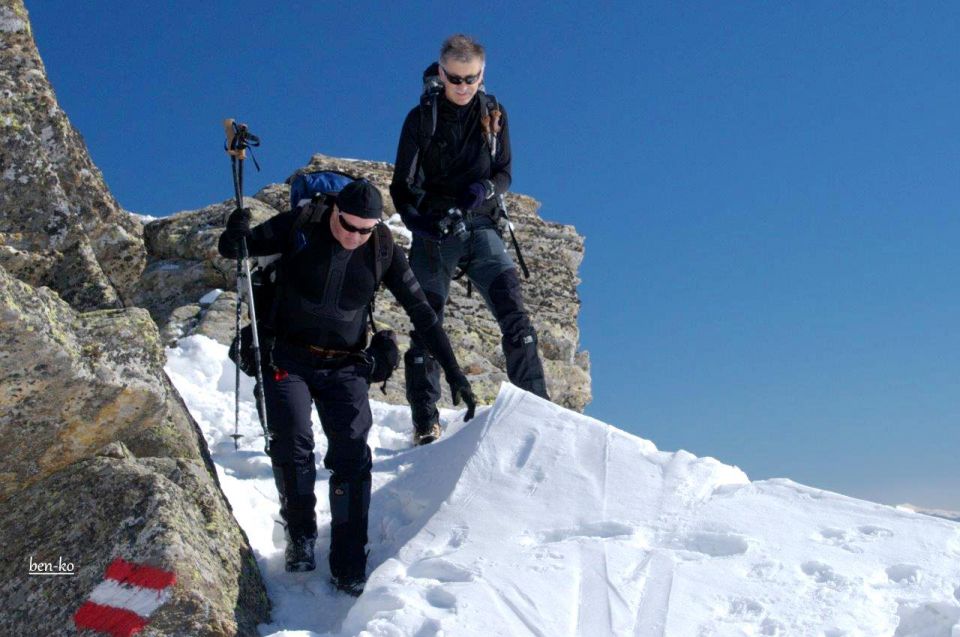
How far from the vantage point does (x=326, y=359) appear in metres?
A: 7.39

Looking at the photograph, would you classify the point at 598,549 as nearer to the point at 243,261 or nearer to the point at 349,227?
the point at 349,227

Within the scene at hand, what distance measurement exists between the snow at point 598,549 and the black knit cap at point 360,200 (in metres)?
2.22

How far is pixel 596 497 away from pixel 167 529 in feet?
10.3

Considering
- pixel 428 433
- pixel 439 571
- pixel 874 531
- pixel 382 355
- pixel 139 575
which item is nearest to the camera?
pixel 139 575

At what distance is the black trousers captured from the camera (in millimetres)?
7082

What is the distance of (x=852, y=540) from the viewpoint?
6.41m

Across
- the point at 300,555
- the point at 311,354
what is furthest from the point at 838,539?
the point at 311,354

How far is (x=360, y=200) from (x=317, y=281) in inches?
29.9

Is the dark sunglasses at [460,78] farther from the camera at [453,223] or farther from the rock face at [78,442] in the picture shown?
the rock face at [78,442]

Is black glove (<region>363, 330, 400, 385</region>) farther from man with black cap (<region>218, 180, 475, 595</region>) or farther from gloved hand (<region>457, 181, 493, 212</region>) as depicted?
gloved hand (<region>457, 181, 493, 212</region>)

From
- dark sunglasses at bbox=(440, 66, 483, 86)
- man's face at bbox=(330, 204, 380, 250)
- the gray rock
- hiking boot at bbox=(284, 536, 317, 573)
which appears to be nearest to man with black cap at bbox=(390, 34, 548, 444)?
dark sunglasses at bbox=(440, 66, 483, 86)

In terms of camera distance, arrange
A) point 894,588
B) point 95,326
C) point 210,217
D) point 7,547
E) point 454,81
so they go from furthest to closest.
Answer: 1. point 210,217
2. point 454,81
3. point 95,326
4. point 7,547
5. point 894,588

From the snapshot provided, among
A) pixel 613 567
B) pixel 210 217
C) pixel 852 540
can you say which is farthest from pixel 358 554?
pixel 210 217

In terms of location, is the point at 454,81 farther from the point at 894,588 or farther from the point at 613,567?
the point at 894,588
